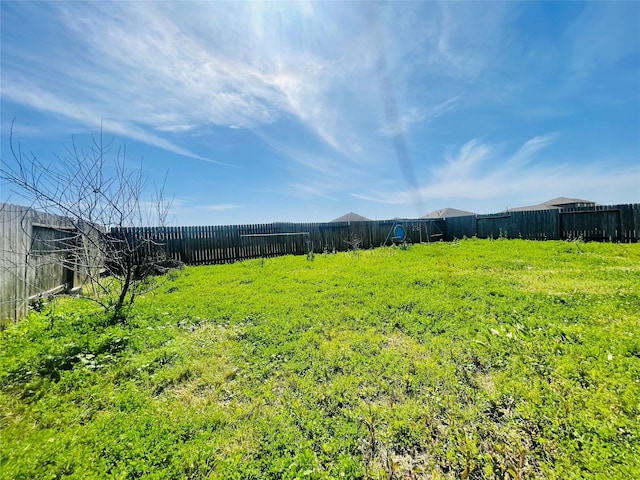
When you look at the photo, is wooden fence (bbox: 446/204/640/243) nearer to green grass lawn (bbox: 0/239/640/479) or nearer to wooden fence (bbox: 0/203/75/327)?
green grass lawn (bbox: 0/239/640/479)

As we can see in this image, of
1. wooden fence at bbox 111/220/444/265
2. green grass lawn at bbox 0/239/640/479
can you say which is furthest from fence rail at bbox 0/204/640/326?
green grass lawn at bbox 0/239/640/479

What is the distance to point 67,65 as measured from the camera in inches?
171

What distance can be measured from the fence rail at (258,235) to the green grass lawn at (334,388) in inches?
30.4

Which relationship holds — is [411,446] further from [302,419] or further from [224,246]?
[224,246]

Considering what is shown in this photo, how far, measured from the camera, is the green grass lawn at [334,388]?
1.81 m

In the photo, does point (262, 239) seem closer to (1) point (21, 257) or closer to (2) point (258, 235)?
(2) point (258, 235)

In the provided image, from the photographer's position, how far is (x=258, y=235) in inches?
445

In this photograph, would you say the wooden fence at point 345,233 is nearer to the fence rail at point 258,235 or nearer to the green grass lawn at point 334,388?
the fence rail at point 258,235

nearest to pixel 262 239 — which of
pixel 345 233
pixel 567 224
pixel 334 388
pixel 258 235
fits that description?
pixel 258 235

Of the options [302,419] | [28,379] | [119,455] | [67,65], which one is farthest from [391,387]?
[67,65]

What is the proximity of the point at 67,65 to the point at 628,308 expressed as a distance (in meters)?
8.96

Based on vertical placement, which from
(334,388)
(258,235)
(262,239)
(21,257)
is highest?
(258,235)

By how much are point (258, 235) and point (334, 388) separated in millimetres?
9237

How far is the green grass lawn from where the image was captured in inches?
71.1
